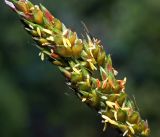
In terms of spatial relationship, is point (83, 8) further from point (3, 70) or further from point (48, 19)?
point (48, 19)

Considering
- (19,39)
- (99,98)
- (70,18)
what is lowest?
(99,98)

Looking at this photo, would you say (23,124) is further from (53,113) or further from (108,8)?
(108,8)

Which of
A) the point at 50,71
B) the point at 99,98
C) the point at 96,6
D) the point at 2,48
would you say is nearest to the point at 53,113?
the point at 50,71

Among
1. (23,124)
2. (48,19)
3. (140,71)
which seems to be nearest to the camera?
(48,19)

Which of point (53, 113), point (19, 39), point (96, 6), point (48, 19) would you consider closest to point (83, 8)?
point (96, 6)

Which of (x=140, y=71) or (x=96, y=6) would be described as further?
(x=96, y=6)

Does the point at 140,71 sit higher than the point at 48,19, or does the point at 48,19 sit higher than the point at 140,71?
the point at 140,71

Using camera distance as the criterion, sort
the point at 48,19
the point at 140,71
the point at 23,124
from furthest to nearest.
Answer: the point at 23,124 < the point at 140,71 < the point at 48,19
